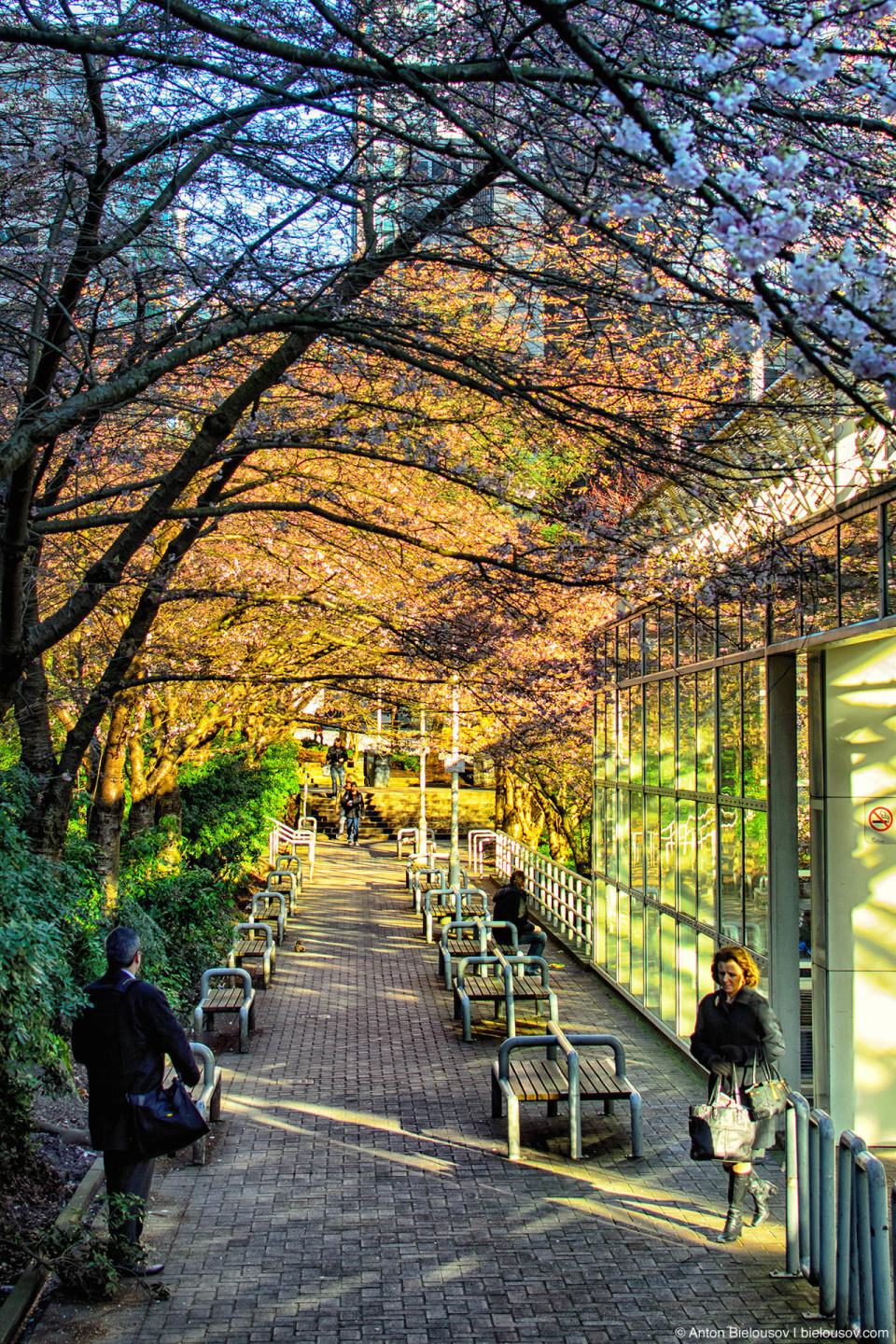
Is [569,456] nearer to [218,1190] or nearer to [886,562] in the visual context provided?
[886,562]

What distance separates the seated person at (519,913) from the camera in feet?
44.8

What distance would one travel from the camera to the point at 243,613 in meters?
12.4

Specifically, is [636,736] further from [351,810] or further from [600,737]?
[351,810]

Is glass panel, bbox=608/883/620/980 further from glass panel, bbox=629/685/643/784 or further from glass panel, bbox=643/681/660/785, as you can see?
glass panel, bbox=643/681/660/785

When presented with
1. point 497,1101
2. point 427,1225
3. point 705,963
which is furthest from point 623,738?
point 427,1225

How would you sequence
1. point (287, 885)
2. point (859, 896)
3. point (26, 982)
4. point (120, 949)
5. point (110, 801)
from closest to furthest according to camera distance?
point (26, 982) → point (120, 949) → point (859, 896) → point (110, 801) → point (287, 885)

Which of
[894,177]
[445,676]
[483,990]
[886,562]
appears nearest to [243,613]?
[445,676]

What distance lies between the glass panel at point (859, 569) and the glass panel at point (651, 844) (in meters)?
5.32

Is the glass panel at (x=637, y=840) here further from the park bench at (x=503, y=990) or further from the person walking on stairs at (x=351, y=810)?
the person walking on stairs at (x=351, y=810)

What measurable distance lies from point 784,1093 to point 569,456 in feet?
15.6

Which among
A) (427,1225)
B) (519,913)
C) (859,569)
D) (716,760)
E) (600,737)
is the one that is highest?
(859,569)

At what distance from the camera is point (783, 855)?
7.90m

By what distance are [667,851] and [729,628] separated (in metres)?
2.95

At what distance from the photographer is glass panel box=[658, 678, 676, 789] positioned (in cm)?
Answer: 1119
